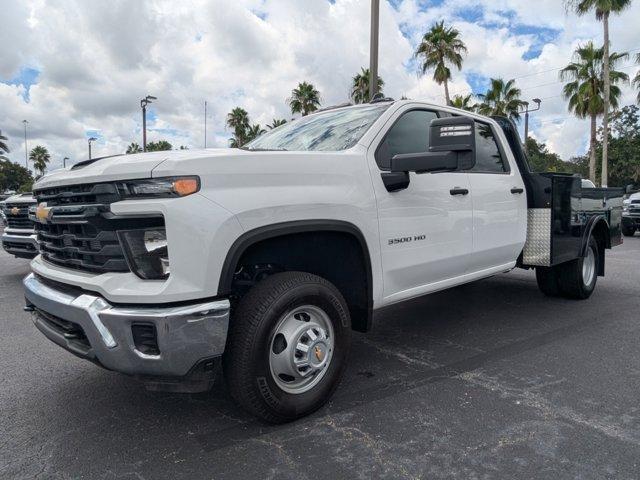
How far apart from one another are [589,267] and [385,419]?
4292mm

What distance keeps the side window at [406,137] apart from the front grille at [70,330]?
2.02 metres

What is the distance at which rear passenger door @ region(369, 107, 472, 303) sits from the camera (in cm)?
337

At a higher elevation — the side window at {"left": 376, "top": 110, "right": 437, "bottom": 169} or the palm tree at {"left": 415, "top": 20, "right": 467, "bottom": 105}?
the palm tree at {"left": 415, "top": 20, "right": 467, "bottom": 105}

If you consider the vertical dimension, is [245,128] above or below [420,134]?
above

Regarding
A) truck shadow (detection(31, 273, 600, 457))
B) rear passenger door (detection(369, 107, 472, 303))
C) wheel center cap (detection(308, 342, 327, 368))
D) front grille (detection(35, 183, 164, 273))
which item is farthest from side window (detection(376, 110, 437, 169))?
front grille (detection(35, 183, 164, 273))

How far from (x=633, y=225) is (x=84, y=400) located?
16.1m

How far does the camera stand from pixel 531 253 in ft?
16.4

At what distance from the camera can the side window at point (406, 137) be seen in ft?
11.3

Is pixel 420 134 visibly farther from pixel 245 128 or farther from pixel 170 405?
pixel 245 128

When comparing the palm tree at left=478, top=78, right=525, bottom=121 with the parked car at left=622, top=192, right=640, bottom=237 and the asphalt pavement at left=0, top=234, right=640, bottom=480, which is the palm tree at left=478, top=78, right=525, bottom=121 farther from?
the asphalt pavement at left=0, top=234, right=640, bottom=480

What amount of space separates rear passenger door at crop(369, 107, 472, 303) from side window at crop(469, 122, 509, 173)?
20.2 inches

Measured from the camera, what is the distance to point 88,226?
264cm

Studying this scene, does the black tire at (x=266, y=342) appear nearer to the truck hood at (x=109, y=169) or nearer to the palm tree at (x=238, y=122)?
the truck hood at (x=109, y=169)

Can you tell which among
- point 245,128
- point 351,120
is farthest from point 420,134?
point 245,128
